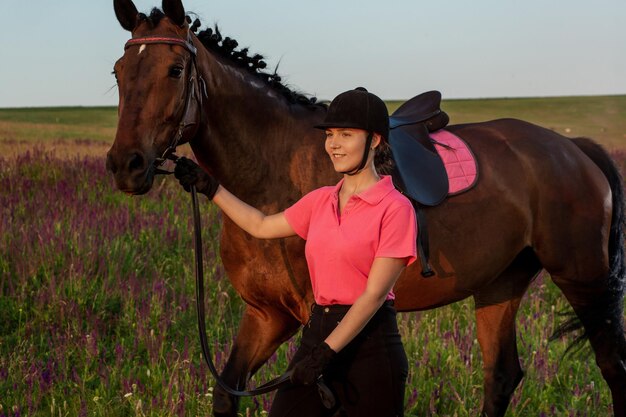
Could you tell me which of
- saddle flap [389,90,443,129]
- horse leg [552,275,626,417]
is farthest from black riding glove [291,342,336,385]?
horse leg [552,275,626,417]

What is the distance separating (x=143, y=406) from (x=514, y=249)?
2494 millimetres

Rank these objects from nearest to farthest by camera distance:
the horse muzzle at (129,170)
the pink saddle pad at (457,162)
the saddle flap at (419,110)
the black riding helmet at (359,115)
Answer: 1. the black riding helmet at (359,115)
2. the horse muzzle at (129,170)
3. the pink saddle pad at (457,162)
4. the saddle flap at (419,110)

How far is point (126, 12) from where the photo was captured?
135 inches

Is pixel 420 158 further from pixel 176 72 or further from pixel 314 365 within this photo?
pixel 314 365

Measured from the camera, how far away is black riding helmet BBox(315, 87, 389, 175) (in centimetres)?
265

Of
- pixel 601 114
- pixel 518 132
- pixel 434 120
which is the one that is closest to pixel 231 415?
pixel 434 120

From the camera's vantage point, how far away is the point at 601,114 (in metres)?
53.2

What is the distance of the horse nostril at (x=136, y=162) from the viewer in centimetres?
294

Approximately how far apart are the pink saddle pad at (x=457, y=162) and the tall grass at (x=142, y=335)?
130cm

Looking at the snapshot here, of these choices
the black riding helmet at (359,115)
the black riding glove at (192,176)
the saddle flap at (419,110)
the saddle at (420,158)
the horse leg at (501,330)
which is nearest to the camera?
the black riding helmet at (359,115)

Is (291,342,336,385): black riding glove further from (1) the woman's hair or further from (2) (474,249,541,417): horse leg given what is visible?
(2) (474,249,541,417): horse leg

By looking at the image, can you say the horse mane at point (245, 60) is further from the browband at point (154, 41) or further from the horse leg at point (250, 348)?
the horse leg at point (250, 348)

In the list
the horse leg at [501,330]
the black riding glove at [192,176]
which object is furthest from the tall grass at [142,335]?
the black riding glove at [192,176]

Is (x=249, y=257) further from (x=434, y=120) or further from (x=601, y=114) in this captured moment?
(x=601, y=114)
